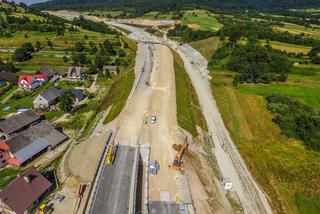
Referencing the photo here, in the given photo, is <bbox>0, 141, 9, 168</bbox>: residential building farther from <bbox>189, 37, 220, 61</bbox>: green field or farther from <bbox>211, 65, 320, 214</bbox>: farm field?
<bbox>189, 37, 220, 61</bbox>: green field

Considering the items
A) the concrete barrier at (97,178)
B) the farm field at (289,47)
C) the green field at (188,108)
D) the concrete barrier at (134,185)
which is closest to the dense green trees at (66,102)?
the concrete barrier at (97,178)

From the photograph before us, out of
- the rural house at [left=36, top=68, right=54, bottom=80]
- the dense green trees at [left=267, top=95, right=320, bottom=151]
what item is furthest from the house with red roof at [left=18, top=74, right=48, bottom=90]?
the dense green trees at [left=267, top=95, right=320, bottom=151]

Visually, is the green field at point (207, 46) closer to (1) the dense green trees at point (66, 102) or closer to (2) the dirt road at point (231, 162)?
(2) the dirt road at point (231, 162)

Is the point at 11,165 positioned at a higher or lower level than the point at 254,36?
lower

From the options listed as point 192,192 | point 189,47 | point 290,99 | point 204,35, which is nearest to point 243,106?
point 290,99

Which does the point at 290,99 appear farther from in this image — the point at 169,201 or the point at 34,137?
the point at 34,137

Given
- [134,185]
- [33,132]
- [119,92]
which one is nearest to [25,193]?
[134,185]
